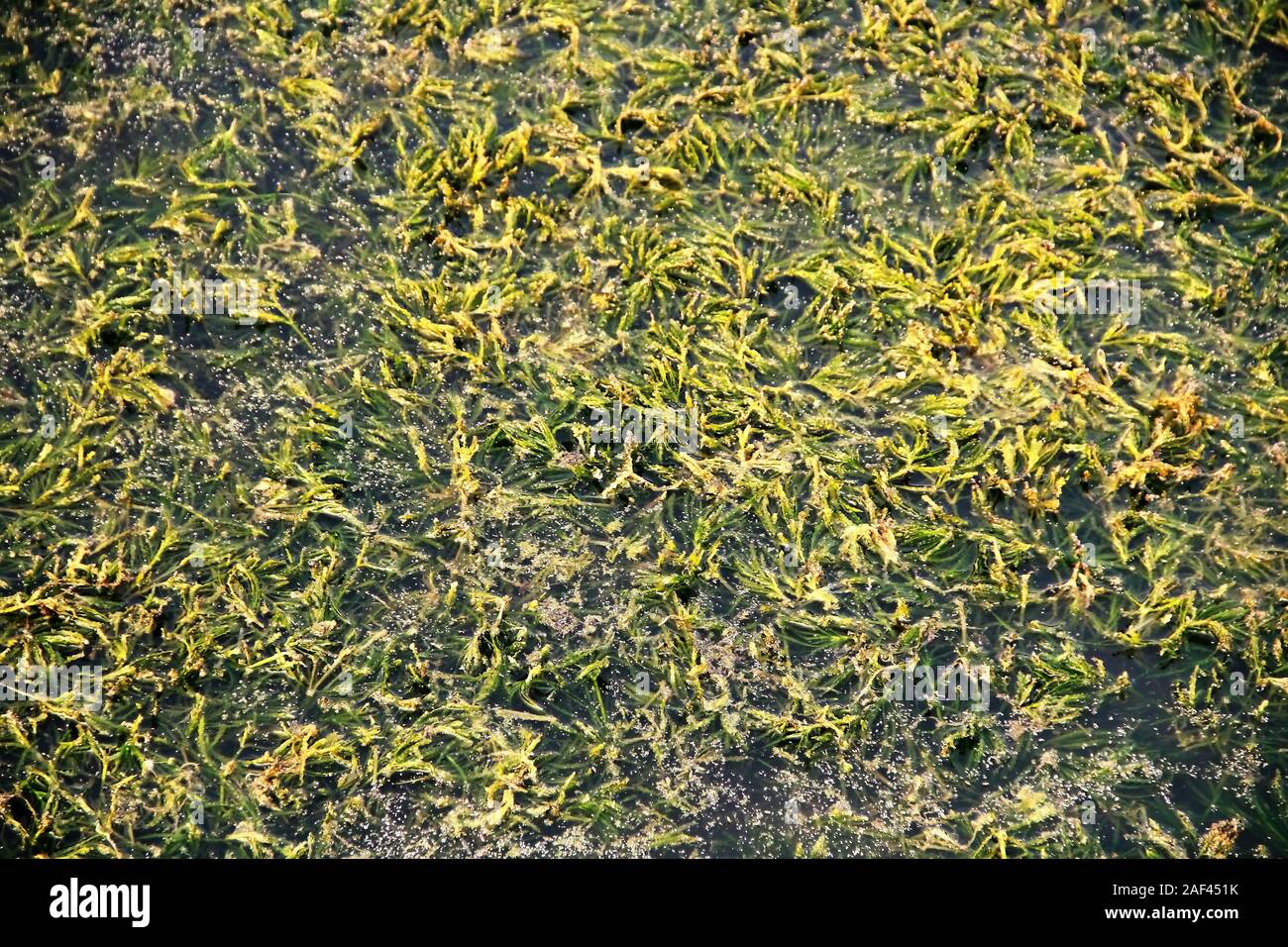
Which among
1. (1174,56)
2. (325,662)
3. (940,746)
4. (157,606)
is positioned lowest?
(940,746)

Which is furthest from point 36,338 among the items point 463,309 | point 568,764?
point 568,764

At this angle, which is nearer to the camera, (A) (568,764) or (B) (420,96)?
(A) (568,764)

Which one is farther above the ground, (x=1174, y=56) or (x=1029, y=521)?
(x=1174, y=56)

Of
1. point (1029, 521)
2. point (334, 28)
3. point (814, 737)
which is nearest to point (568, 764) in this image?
point (814, 737)
